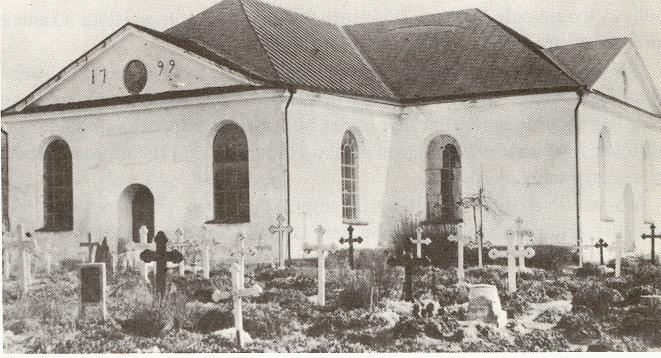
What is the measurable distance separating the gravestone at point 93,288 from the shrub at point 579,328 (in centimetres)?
Answer: 645

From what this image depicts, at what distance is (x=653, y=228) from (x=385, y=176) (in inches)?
227

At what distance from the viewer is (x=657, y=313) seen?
1631cm

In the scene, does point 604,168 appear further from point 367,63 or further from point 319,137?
point 319,137

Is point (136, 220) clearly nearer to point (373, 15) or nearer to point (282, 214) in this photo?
point (282, 214)

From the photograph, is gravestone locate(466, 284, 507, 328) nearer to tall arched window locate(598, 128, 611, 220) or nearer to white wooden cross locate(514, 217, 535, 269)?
white wooden cross locate(514, 217, 535, 269)

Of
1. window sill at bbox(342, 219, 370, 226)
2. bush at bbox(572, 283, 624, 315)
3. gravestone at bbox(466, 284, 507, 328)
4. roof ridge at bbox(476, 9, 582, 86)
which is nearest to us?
gravestone at bbox(466, 284, 507, 328)

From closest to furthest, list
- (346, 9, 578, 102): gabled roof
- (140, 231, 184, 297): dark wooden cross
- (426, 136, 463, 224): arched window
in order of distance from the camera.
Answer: (140, 231, 184, 297): dark wooden cross, (346, 9, 578, 102): gabled roof, (426, 136, 463, 224): arched window

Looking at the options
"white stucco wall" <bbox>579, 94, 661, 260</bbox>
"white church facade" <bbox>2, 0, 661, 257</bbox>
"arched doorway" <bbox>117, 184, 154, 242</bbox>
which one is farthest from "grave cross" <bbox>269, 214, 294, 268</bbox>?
"white stucco wall" <bbox>579, 94, 661, 260</bbox>

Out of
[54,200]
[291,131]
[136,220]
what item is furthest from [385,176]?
[54,200]

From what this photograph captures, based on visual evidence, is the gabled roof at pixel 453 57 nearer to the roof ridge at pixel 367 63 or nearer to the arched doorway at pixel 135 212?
the roof ridge at pixel 367 63

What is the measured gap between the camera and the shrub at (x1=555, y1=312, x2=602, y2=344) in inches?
617

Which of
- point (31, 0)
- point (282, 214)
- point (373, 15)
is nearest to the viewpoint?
point (31, 0)

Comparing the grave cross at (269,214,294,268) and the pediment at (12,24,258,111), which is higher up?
the pediment at (12,24,258,111)

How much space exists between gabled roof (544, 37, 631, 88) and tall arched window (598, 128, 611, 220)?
1163 mm
